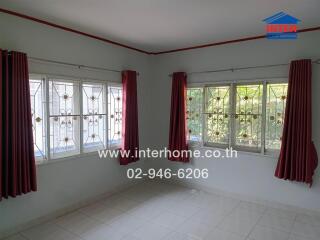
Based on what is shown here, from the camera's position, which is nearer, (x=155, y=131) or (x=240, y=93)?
(x=240, y=93)

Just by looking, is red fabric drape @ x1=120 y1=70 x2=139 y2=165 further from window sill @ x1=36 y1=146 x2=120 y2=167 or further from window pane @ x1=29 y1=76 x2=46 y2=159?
window pane @ x1=29 y1=76 x2=46 y2=159

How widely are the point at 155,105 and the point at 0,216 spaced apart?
9.37 ft

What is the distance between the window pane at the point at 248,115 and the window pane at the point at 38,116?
270 cm

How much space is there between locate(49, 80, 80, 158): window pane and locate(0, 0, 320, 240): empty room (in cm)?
1

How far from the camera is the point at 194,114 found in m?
4.05

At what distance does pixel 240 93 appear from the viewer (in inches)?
141

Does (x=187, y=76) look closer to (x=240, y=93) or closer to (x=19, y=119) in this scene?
(x=240, y=93)

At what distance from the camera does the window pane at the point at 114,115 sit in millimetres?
3732

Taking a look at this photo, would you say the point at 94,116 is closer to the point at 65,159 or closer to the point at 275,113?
the point at 65,159

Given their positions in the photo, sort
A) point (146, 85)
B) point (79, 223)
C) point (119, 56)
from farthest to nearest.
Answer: point (146, 85), point (119, 56), point (79, 223)

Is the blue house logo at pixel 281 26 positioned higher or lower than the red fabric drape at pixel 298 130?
higher

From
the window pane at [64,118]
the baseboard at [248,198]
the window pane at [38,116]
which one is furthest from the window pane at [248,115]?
the window pane at [38,116]

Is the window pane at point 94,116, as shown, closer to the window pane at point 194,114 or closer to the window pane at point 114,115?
the window pane at point 114,115

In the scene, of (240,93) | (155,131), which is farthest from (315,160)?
(155,131)
